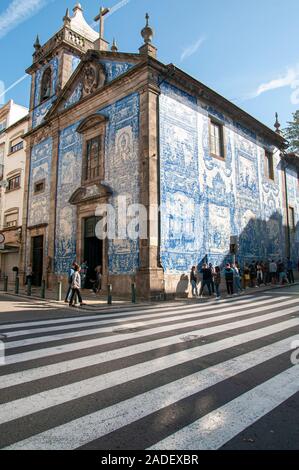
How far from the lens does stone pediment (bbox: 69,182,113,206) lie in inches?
612

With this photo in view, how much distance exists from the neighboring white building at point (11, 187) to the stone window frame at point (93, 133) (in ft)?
26.2

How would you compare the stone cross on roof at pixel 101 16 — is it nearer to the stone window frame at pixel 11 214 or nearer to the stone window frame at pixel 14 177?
the stone window frame at pixel 14 177

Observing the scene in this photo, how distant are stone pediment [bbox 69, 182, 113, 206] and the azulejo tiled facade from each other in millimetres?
55

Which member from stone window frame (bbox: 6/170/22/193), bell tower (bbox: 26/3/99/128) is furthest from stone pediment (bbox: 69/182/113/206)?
stone window frame (bbox: 6/170/22/193)

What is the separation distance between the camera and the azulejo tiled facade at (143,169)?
14.2 metres

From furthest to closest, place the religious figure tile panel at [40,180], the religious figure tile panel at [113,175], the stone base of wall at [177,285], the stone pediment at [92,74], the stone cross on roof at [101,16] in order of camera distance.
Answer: the religious figure tile panel at [40,180] → the stone cross on roof at [101,16] → the stone pediment at [92,74] → the religious figure tile panel at [113,175] → the stone base of wall at [177,285]

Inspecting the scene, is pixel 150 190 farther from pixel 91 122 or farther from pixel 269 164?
pixel 269 164

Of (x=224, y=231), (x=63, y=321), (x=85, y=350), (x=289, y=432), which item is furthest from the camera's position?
(x=224, y=231)

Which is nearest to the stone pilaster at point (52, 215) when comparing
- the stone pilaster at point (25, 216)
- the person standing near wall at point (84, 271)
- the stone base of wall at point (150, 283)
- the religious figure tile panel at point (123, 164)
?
the person standing near wall at point (84, 271)

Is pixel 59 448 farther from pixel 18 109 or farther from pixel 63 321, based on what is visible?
pixel 18 109

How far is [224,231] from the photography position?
58.3 feet

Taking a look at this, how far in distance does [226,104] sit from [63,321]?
616 inches

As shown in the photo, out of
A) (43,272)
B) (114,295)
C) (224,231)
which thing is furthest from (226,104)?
(43,272)

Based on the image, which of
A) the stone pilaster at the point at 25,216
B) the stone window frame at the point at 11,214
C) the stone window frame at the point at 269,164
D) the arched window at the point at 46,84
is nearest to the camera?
the stone pilaster at the point at 25,216
